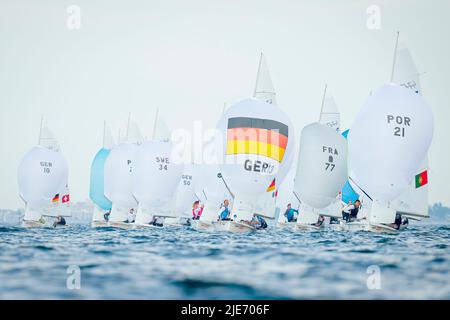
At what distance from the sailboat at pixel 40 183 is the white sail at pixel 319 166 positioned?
19028 mm

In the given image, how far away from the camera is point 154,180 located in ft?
123

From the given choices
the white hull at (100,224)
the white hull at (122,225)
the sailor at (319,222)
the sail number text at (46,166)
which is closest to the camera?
the sailor at (319,222)

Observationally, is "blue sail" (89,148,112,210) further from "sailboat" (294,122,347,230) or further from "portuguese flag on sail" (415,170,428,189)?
"portuguese flag on sail" (415,170,428,189)

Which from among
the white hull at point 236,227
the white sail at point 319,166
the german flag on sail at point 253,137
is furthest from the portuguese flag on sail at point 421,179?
the white hull at point 236,227

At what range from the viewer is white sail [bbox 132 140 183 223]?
37531mm

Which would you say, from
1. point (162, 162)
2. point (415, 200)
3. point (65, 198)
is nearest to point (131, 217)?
point (162, 162)

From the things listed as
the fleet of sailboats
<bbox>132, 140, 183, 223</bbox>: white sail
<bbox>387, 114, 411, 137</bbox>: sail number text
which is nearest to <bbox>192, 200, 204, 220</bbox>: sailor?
the fleet of sailboats

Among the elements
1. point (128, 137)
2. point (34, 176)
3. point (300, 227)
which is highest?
point (128, 137)

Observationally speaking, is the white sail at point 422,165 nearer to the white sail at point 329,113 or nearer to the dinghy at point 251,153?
the dinghy at point 251,153

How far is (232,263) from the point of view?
12.8 metres

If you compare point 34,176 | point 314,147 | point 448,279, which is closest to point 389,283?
point 448,279

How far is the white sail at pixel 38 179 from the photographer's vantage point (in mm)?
42219
